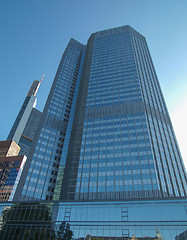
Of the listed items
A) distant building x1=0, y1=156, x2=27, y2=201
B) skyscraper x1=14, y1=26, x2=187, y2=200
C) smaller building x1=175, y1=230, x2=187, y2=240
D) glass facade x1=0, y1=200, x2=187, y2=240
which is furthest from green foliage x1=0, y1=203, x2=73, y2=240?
distant building x1=0, y1=156, x2=27, y2=201

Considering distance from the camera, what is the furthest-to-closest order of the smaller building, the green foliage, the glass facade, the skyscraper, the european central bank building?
the skyscraper < the european central bank building < the green foliage < the glass facade < the smaller building

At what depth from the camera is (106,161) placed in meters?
72.6

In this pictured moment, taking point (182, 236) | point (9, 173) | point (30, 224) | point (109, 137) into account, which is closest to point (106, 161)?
point (109, 137)

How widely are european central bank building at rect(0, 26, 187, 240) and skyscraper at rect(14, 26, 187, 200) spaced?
370 mm

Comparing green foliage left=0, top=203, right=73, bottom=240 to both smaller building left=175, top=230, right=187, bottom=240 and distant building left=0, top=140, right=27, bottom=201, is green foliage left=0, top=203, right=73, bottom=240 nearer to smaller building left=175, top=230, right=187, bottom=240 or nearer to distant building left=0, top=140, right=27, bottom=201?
smaller building left=175, top=230, right=187, bottom=240

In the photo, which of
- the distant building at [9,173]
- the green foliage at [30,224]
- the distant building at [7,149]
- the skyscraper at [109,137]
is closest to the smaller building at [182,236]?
the green foliage at [30,224]

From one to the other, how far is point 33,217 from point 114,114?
181ft

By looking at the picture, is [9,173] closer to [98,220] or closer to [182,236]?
[98,220]

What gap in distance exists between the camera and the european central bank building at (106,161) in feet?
138

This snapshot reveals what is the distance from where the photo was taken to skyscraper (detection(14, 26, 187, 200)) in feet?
218

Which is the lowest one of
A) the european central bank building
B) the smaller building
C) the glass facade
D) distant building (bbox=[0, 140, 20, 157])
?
the smaller building

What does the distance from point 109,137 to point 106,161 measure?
11322mm

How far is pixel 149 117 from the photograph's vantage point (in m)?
84.1

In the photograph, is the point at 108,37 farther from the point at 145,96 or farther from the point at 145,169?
the point at 145,169
